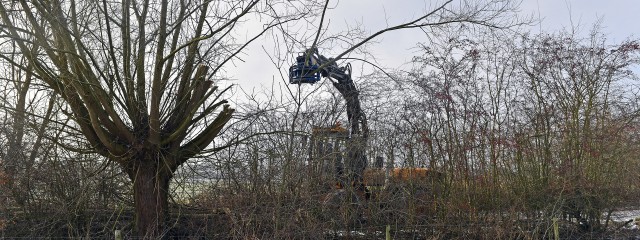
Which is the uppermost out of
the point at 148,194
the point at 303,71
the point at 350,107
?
the point at 303,71

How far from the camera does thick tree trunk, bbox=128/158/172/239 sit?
32.2ft

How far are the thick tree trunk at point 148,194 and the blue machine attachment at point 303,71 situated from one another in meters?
2.57

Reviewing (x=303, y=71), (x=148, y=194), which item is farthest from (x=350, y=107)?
(x=148, y=194)

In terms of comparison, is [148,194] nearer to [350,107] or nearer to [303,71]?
[303,71]

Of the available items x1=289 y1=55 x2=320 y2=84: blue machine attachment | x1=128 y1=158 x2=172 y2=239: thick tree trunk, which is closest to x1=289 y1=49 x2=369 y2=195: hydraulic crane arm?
x1=289 y1=55 x2=320 y2=84: blue machine attachment

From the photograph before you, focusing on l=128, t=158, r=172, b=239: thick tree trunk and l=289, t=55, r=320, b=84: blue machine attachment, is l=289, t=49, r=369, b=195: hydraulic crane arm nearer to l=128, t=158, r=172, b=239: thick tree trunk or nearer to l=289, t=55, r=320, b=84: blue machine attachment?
l=289, t=55, r=320, b=84: blue machine attachment

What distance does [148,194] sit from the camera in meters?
9.91

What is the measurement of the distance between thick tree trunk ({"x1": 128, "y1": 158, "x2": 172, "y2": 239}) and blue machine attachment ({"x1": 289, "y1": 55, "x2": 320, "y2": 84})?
257cm

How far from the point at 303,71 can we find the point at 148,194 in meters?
3.14

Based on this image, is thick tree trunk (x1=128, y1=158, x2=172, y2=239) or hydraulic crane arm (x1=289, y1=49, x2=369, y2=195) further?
hydraulic crane arm (x1=289, y1=49, x2=369, y2=195)

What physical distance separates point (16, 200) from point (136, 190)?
223 centimetres

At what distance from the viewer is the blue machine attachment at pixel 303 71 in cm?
1058

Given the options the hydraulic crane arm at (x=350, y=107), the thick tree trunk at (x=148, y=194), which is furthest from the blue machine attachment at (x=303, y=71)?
the thick tree trunk at (x=148, y=194)

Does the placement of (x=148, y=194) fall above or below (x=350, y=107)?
below
